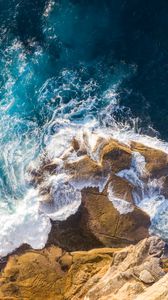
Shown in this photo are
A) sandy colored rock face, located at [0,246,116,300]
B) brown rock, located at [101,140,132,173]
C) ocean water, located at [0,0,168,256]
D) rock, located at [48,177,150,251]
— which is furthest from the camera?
ocean water, located at [0,0,168,256]

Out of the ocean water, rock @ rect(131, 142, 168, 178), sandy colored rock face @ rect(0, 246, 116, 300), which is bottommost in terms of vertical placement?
sandy colored rock face @ rect(0, 246, 116, 300)

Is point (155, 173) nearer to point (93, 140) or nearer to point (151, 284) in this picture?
point (93, 140)

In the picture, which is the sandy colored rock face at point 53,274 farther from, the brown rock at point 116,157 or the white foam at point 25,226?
the brown rock at point 116,157

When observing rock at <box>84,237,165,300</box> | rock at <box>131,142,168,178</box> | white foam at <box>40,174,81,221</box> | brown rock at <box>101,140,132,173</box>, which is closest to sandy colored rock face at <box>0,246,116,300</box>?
rock at <box>84,237,165,300</box>

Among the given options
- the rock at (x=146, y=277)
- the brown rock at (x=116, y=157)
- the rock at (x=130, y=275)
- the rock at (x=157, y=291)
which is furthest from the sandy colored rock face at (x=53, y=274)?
the brown rock at (x=116, y=157)

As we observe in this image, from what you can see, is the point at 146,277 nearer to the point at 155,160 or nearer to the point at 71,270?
the point at 71,270

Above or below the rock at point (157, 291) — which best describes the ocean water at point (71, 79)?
above

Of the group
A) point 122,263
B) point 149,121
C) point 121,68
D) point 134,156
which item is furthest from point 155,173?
point 121,68

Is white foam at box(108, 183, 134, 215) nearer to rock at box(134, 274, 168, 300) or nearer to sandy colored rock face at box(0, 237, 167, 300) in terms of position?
sandy colored rock face at box(0, 237, 167, 300)

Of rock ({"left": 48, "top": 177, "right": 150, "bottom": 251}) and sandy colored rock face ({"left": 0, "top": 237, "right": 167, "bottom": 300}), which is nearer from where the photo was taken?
sandy colored rock face ({"left": 0, "top": 237, "right": 167, "bottom": 300})
